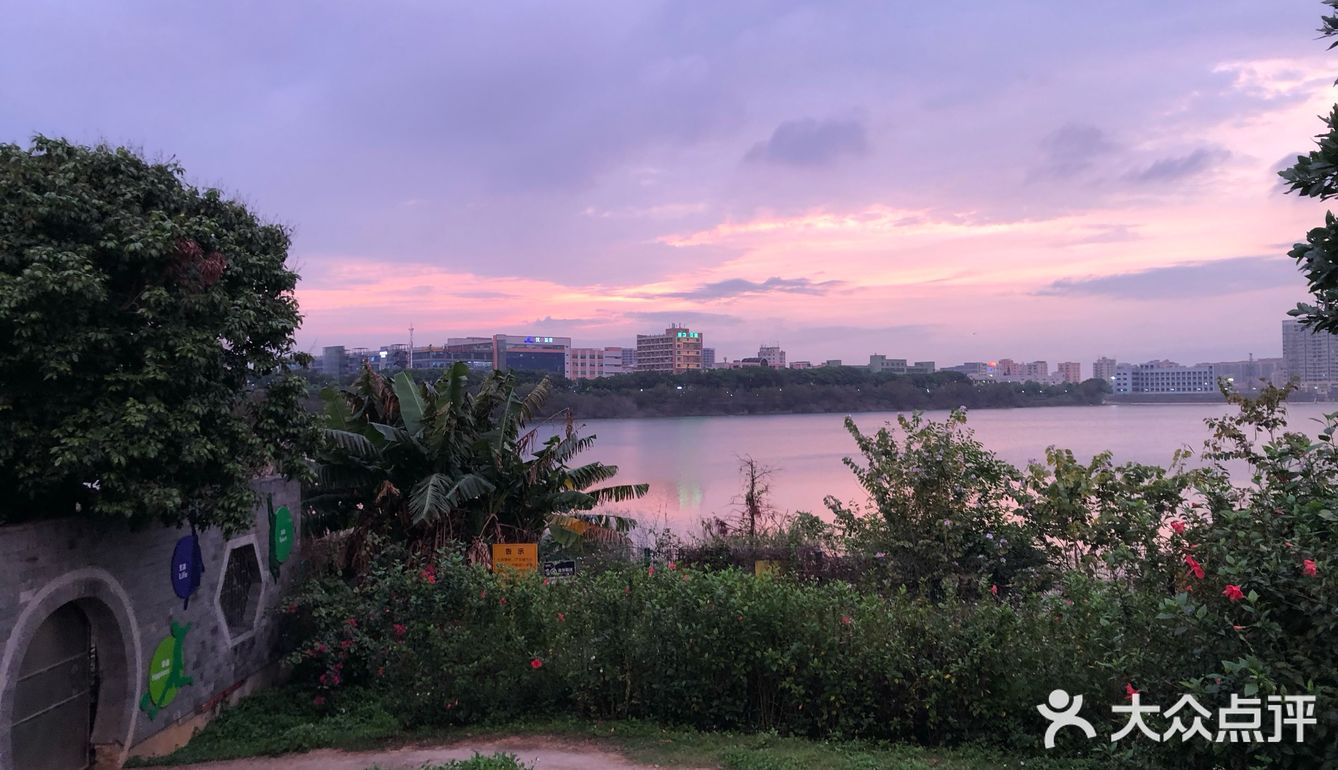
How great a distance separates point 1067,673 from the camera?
6492 mm

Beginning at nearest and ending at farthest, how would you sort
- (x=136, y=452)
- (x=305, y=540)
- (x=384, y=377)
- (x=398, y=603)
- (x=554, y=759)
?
(x=136, y=452), (x=554, y=759), (x=398, y=603), (x=305, y=540), (x=384, y=377)

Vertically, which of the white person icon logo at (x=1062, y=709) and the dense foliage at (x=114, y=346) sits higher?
the dense foliage at (x=114, y=346)

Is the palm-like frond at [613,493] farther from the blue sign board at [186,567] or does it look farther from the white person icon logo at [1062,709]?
the white person icon logo at [1062,709]

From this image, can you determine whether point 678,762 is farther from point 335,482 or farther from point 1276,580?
point 335,482

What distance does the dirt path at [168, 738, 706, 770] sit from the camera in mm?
6715

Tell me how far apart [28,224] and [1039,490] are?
10.9 metres

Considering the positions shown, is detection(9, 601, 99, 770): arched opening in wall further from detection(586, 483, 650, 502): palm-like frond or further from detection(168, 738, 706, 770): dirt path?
detection(586, 483, 650, 502): palm-like frond

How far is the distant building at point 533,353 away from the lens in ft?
96.8

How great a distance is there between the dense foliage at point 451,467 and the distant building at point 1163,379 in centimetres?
2132

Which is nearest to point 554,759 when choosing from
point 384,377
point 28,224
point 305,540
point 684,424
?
point 28,224

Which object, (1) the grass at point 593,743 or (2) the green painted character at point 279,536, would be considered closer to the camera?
(1) the grass at point 593,743

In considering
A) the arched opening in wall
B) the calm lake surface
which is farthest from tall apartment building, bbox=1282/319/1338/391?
the arched opening in wall

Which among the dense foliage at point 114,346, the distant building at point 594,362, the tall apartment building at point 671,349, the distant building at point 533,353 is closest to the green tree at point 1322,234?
the dense foliage at point 114,346

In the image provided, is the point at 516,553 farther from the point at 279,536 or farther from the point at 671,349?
the point at 671,349
